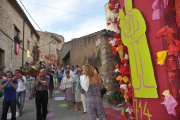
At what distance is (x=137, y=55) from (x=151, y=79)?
490 millimetres

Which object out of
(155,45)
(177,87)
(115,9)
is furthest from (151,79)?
(115,9)

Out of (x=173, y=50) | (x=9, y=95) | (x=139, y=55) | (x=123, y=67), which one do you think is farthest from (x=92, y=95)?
(x=9, y=95)

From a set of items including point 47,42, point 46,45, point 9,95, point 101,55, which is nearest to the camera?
point 9,95

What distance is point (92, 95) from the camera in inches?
119

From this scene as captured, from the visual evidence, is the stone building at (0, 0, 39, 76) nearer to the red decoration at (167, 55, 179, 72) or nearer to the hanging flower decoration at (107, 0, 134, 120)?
the hanging flower decoration at (107, 0, 134, 120)

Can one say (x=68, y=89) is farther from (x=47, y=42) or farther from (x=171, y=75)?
(x=47, y=42)

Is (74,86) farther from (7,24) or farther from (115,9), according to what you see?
(7,24)

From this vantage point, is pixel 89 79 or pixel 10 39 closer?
pixel 89 79

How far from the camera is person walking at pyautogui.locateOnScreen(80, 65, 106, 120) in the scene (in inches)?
116

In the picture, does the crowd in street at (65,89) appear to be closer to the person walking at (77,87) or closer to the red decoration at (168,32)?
the person walking at (77,87)

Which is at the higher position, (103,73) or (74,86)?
(103,73)

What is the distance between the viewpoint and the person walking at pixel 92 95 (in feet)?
9.66

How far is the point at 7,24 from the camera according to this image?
34.0ft

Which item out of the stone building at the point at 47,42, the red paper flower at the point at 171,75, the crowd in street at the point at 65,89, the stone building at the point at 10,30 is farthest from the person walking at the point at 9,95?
the stone building at the point at 47,42
